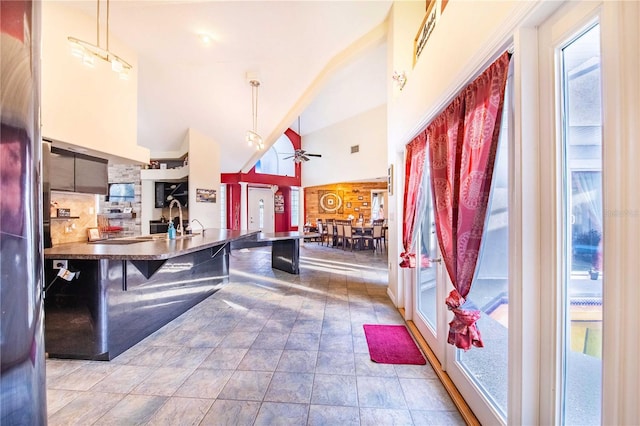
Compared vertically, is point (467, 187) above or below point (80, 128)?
below

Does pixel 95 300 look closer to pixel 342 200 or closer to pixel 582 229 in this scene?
pixel 582 229

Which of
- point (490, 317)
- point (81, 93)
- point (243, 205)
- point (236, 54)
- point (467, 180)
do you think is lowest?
point (490, 317)

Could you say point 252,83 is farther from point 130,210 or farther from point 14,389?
point 130,210

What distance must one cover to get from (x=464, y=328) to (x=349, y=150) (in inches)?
344

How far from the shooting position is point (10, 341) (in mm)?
562

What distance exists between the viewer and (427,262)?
253cm

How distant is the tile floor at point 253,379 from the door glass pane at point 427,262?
41 centimetres

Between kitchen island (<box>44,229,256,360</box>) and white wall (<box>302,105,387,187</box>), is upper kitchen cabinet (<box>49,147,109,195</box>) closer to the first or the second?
kitchen island (<box>44,229,256,360</box>)

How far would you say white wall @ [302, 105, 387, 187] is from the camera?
8539mm

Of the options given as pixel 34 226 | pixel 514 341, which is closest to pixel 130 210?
pixel 34 226

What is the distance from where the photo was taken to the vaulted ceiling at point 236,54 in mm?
2998

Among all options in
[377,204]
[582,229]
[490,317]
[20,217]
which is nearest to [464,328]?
Answer: [490,317]

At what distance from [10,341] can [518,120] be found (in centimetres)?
174

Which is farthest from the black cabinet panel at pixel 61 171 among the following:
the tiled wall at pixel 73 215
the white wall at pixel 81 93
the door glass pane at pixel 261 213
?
the door glass pane at pixel 261 213
